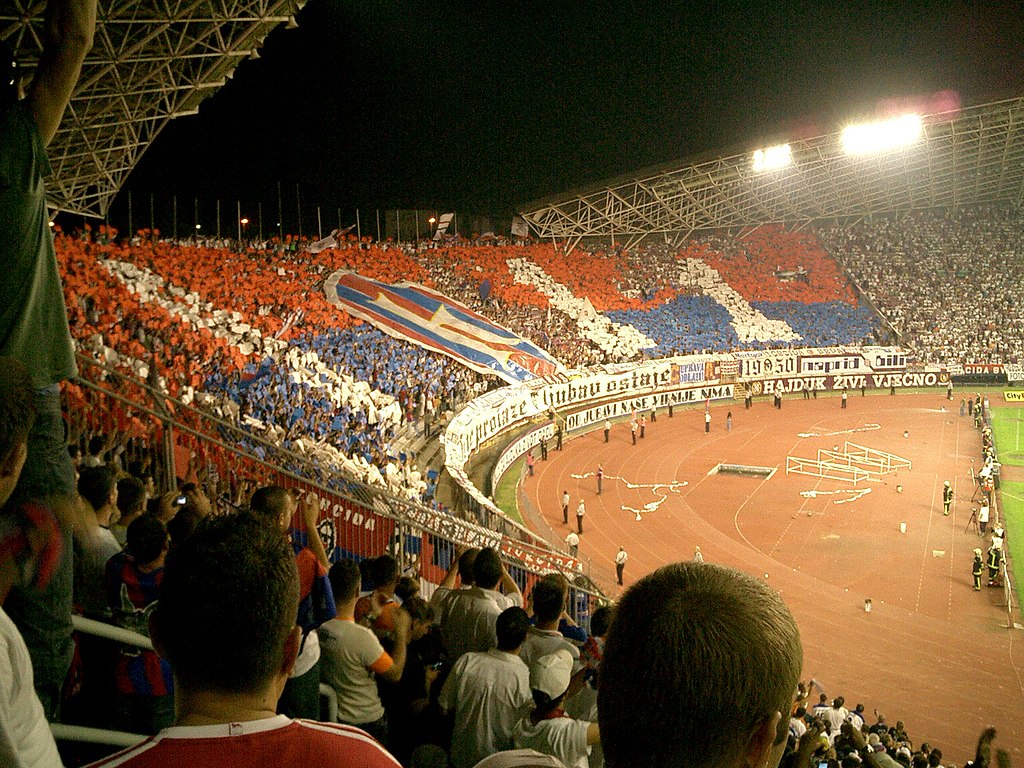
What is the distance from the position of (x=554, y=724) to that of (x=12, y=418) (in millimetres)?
2820

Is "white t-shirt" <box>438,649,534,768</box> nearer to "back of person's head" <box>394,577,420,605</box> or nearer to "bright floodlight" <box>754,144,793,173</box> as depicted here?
"back of person's head" <box>394,577,420,605</box>

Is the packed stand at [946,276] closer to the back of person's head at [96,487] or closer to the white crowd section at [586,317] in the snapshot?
the white crowd section at [586,317]

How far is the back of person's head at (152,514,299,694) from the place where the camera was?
1949mm

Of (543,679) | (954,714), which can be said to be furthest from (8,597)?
(954,714)

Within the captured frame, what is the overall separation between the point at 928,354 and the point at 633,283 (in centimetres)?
1654

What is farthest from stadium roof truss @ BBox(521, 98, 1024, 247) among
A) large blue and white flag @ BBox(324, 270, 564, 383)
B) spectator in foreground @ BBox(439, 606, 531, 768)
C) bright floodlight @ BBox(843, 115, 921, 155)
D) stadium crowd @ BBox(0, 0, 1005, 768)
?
spectator in foreground @ BBox(439, 606, 531, 768)

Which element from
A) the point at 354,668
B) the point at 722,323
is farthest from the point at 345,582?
the point at 722,323

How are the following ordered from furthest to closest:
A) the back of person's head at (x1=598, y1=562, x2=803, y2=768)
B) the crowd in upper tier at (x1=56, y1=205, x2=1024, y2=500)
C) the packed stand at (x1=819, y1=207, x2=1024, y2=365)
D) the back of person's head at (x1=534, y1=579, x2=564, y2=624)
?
the packed stand at (x1=819, y1=207, x2=1024, y2=365) → the crowd in upper tier at (x1=56, y1=205, x2=1024, y2=500) → the back of person's head at (x1=534, y1=579, x2=564, y2=624) → the back of person's head at (x1=598, y1=562, x2=803, y2=768)

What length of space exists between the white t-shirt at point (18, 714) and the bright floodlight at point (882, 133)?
147ft

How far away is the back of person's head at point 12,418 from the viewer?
2252mm

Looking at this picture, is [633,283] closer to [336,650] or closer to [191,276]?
[191,276]

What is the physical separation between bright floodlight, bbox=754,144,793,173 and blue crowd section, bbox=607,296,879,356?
8054 millimetres

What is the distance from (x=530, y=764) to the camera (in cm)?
185

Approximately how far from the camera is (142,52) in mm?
20203
